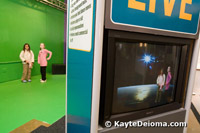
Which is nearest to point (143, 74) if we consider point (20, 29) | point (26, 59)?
point (26, 59)

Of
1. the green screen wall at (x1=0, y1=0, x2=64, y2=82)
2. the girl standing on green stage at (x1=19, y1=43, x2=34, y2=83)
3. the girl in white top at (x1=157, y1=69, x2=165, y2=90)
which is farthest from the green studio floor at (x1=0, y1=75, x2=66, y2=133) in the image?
the girl in white top at (x1=157, y1=69, x2=165, y2=90)

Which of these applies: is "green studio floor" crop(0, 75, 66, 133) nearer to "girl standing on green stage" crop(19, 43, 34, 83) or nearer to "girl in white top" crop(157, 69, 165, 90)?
"girl standing on green stage" crop(19, 43, 34, 83)

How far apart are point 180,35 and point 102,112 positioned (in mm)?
881

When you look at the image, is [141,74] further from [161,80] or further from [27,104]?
[27,104]

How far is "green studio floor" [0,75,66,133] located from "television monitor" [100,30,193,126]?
167 cm

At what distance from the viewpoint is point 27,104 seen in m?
2.81

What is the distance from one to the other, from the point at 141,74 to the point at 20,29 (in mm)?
4914

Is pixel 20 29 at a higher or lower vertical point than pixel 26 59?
higher

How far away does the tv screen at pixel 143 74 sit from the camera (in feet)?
3.18

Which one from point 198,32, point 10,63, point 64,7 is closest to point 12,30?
point 10,63

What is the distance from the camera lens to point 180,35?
1.10 metres

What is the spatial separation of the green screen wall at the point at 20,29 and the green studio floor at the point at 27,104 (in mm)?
757

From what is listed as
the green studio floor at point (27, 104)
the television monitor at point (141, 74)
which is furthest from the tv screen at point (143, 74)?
the green studio floor at point (27, 104)

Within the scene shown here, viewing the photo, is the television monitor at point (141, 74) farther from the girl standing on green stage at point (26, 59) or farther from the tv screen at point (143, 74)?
the girl standing on green stage at point (26, 59)
